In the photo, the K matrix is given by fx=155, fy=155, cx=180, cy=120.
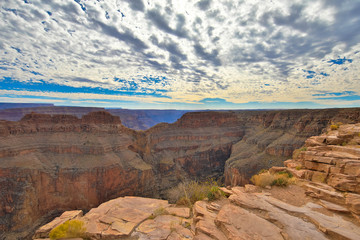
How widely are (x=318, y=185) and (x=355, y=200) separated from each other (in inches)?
90.1

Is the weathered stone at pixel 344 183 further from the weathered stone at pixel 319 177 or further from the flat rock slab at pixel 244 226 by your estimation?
the flat rock slab at pixel 244 226

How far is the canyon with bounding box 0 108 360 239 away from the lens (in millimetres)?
27213

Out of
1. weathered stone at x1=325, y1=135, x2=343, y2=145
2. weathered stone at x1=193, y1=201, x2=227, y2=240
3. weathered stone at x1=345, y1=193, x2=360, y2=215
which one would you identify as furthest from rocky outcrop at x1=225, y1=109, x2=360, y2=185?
weathered stone at x1=193, y1=201, x2=227, y2=240

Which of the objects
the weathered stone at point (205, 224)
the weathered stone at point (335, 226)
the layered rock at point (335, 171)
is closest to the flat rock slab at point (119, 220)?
the weathered stone at point (205, 224)

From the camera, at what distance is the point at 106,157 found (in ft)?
116

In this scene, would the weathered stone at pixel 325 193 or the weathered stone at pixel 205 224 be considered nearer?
the weathered stone at pixel 205 224

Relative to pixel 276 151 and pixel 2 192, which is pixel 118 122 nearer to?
pixel 2 192

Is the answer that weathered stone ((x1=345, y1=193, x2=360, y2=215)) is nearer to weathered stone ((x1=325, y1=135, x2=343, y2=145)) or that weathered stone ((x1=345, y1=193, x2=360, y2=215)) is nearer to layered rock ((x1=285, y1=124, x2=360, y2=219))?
layered rock ((x1=285, y1=124, x2=360, y2=219))

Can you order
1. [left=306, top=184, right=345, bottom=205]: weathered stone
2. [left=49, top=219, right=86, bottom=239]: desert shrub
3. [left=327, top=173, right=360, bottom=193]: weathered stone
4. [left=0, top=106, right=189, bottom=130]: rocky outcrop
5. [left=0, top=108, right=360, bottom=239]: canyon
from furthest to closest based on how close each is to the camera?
[left=0, top=106, right=189, bottom=130]: rocky outcrop → [left=0, top=108, right=360, bottom=239]: canyon → [left=327, top=173, right=360, bottom=193]: weathered stone → [left=306, top=184, right=345, bottom=205]: weathered stone → [left=49, top=219, right=86, bottom=239]: desert shrub

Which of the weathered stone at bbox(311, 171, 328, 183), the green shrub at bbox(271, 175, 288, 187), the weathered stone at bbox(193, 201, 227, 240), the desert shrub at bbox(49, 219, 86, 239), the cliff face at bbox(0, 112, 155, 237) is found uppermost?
the weathered stone at bbox(311, 171, 328, 183)

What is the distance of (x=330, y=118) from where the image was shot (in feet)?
128

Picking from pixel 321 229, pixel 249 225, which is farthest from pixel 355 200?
pixel 249 225

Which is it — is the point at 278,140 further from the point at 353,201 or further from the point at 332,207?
the point at 332,207

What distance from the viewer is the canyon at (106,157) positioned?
27213 mm
